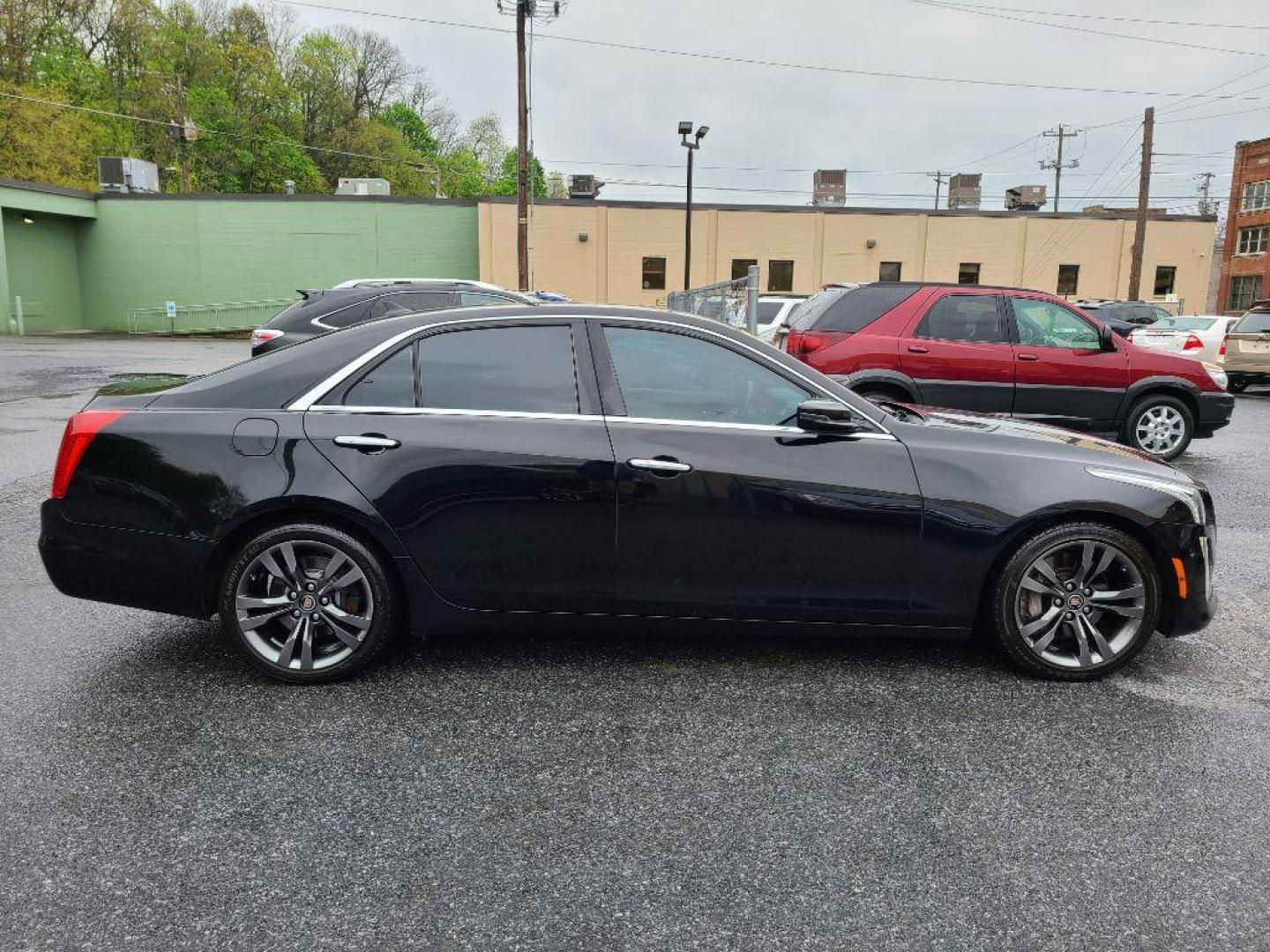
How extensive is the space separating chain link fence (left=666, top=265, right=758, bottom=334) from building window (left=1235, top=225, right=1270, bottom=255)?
49.9 metres

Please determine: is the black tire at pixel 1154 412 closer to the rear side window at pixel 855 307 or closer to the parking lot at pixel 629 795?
the rear side window at pixel 855 307

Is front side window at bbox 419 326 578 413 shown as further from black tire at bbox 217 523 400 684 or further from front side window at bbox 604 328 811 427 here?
black tire at bbox 217 523 400 684

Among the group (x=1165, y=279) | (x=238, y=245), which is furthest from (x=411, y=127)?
(x=1165, y=279)

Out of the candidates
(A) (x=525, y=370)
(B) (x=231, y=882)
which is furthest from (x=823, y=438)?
(B) (x=231, y=882)

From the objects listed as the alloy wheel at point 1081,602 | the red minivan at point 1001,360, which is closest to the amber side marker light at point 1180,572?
the alloy wheel at point 1081,602

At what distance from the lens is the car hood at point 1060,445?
3871 mm

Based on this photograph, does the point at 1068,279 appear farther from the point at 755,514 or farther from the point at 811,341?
the point at 755,514

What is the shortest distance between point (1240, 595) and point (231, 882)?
5246 mm

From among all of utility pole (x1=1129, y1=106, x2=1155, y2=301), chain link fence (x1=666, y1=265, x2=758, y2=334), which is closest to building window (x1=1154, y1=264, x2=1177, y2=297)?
utility pole (x1=1129, y1=106, x2=1155, y2=301)

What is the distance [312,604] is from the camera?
371 centimetres

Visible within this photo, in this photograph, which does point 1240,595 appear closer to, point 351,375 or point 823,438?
point 823,438

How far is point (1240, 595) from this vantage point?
5129 mm

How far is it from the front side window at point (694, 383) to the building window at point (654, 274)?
33778 millimetres

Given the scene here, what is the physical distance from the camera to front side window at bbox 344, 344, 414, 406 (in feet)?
12.4
